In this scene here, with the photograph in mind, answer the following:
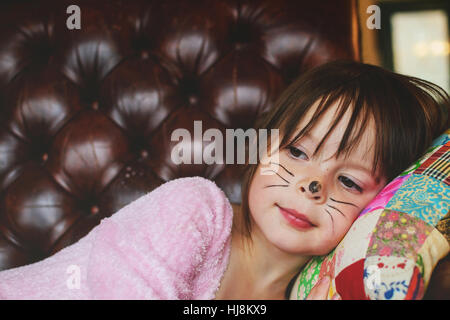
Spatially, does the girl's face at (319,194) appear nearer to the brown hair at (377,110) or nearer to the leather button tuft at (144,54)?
the brown hair at (377,110)

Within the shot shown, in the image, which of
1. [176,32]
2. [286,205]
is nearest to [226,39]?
[176,32]

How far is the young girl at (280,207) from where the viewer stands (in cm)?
57

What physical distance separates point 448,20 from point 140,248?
3259 millimetres

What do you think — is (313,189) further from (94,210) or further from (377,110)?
(94,210)

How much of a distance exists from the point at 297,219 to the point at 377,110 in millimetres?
214

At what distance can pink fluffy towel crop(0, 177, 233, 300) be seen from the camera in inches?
21.4

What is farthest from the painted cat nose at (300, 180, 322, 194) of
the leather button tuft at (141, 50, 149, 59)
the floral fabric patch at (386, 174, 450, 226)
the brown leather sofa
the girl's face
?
the leather button tuft at (141, 50, 149, 59)

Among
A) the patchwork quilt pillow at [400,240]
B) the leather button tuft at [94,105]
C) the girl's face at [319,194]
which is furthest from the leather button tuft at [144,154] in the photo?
the patchwork quilt pillow at [400,240]

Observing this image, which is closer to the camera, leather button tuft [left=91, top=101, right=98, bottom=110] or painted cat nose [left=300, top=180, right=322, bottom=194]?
painted cat nose [left=300, top=180, right=322, bottom=194]

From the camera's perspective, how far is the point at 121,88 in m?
0.88

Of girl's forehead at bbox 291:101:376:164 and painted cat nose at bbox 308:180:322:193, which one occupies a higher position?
girl's forehead at bbox 291:101:376:164

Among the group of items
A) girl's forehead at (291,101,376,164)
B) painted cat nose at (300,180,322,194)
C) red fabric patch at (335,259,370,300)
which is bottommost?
red fabric patch at (335,259,370,300)

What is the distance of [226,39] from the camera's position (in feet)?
2.98

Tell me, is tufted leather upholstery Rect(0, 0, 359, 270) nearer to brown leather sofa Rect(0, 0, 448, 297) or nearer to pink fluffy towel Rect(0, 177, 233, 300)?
brown leather sofa Rect(0, 0, 448, 297)
